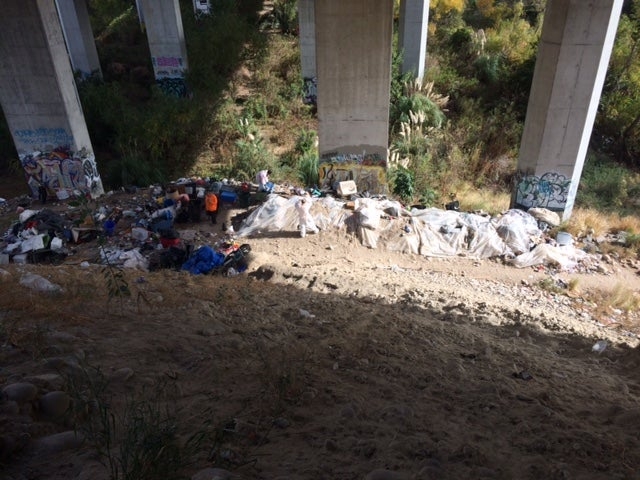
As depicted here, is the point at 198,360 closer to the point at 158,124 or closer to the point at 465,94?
the point at 158,124

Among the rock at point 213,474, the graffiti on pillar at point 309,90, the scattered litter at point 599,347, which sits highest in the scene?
the rock at point 213,474

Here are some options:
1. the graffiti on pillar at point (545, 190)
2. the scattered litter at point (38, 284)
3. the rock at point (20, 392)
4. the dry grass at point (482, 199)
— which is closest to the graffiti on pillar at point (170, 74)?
the dry grass at point (482, 199)

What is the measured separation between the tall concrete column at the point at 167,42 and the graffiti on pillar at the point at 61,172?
735cm

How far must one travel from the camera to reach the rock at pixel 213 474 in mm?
2740

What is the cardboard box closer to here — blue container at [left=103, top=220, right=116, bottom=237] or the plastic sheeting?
the plastic sheeting

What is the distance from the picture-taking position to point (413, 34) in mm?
23328

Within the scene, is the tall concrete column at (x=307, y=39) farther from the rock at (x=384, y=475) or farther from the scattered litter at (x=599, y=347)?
the rock at (x=384, y=475)

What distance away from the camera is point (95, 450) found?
9.99 feet

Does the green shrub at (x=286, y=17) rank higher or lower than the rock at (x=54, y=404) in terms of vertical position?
higher

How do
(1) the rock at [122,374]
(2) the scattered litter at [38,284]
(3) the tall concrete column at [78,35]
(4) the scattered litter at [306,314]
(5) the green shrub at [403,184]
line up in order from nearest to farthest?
(1) the rock at [122,374] < (2) the scattered litter at [38,284] < (4) the scattered litter at [306,314] < (5) the green shrub at [403,184] < (3) the tall concrete column at [78,35]

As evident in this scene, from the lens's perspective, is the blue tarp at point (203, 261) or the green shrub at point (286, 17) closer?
the blue tarp at point (203, 261)

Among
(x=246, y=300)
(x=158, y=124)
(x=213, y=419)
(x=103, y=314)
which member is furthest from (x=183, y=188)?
(x=213, y=419)

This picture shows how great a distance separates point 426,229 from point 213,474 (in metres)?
10.7

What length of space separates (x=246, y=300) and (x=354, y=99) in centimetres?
967
